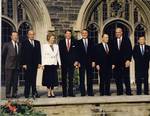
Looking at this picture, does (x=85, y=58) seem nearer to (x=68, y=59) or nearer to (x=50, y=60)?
(x=68, y=59)

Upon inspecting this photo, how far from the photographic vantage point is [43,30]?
642 inches

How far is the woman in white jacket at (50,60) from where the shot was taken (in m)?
12.0

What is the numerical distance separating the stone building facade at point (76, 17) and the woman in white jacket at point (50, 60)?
400 centimetres

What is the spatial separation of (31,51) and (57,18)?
4397 mm

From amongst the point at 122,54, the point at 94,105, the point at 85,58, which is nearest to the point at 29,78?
the point at 85,58

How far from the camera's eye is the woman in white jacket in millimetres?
12000

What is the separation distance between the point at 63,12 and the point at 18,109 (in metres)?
6.45

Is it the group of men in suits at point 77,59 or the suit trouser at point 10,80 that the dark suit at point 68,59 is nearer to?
the group of men in suits at point 77,59

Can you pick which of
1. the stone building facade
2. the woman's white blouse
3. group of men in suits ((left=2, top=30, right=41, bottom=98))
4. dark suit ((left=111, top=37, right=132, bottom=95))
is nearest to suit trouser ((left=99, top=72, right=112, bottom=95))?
dark suit ((left=111, top=37, right=132, bottom=95))

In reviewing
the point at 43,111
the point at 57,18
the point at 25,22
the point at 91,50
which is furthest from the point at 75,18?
the point at 43,111

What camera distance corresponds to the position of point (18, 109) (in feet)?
34.5

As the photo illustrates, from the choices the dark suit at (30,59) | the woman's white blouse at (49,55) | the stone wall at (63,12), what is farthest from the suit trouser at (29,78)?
the stone wall at (63,12)

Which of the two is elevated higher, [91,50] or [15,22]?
[15,22]

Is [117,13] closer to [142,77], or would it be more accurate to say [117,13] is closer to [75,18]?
[75,18]
